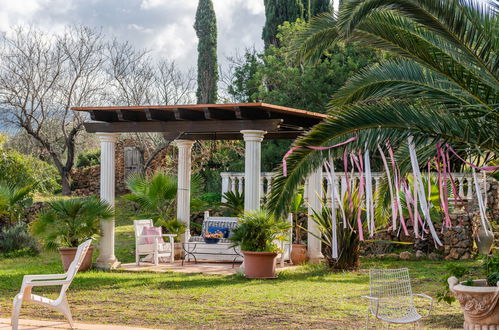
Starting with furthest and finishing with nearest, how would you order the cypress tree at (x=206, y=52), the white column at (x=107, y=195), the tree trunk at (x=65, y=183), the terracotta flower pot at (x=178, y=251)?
the cypress tree at (x=206, y=52)
the tree trunk at (x=65, y=183)
the terracotta flower pot at (x=178, y=251)
the white column at (x=107, y=195)

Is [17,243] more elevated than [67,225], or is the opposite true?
[67,225]

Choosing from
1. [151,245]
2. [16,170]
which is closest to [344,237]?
[151,245]

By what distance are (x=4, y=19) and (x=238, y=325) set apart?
2107 cm

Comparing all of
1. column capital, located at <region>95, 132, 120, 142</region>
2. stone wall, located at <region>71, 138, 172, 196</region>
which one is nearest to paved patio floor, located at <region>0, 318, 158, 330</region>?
column capital, located at <region>95, 132, 120, 142</region>

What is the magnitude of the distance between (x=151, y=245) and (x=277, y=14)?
13.4 m

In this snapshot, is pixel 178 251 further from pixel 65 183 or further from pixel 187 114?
pixel 65 183

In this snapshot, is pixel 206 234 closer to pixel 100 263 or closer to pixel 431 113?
pixel 100 263

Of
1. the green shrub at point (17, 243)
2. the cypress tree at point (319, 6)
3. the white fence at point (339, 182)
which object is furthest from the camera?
the cypress tree at point (319, 6)

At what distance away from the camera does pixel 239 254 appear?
1334 centimetres

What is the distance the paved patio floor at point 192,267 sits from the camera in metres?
12.9

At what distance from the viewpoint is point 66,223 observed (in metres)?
12.5

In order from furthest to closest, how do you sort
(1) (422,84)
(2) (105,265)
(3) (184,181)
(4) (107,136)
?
1. (3) (184,181)
2. (4) (107,136)
3. (2) (105,265)
4. (1) (422,84)

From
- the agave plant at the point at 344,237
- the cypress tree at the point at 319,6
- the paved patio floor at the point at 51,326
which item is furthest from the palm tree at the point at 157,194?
the cypress tree at the point at 319,6

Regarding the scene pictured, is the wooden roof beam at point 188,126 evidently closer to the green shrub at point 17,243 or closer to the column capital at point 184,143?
the column capital at point 184,143
